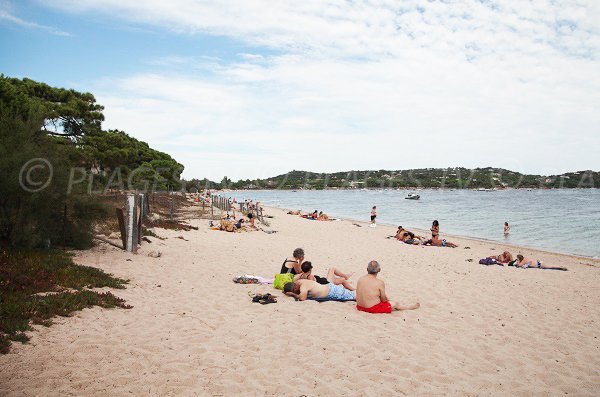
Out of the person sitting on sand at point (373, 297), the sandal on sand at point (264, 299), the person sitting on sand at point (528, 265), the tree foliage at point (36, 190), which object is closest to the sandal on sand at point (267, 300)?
the sandal on sand at point (264, 299)

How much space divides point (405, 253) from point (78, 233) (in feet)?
41.2

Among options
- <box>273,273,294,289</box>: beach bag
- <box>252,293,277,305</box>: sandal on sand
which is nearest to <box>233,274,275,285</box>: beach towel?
<box>273,273,294,289</box>: beach bag

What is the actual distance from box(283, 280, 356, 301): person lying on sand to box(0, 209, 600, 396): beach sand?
0.27 metres

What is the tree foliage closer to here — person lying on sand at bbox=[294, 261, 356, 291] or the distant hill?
person lying on sand at bbox=[294, 261, 356, 291]

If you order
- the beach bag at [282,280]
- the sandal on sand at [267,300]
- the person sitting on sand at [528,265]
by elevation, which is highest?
the beach bag at [282,280]

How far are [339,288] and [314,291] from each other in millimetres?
634

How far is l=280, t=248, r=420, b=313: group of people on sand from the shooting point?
8.20m

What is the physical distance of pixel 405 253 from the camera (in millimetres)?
17625

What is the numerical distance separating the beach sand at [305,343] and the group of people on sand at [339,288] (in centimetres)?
27

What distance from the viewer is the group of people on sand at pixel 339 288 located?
8.20 meters

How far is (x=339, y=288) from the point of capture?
9172 millimetres

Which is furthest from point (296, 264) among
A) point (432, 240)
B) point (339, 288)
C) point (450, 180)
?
point (450, 180)

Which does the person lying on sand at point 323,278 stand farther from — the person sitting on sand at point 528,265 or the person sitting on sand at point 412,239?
the person sitting on sand at point 412,239

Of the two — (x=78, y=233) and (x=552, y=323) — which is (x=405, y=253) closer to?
(x=552, y=323)
